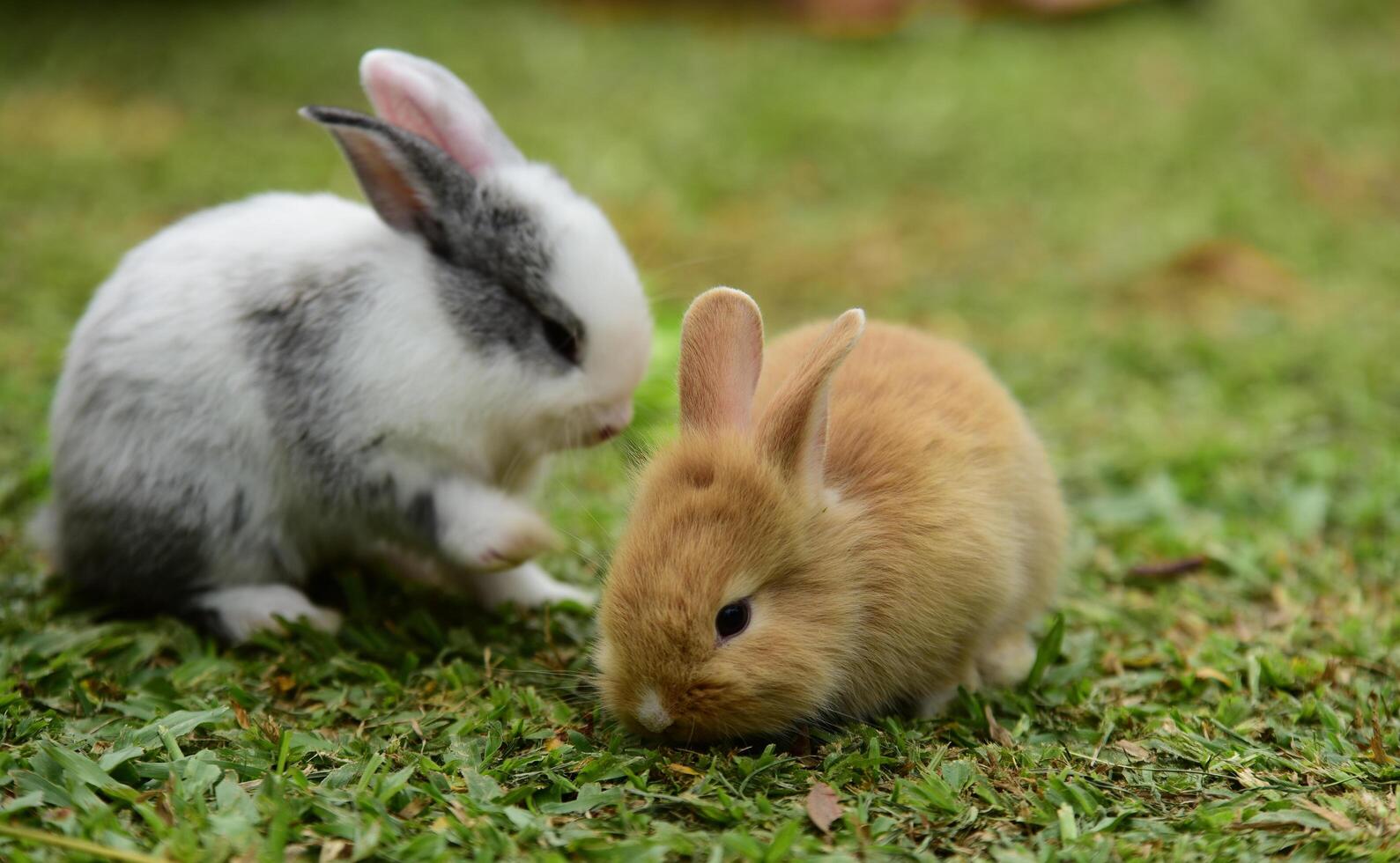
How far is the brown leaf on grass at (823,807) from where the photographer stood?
242cm

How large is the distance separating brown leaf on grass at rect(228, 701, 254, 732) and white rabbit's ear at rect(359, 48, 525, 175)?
1.53 metres

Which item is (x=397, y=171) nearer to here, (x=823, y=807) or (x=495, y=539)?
(x=495, y=539)

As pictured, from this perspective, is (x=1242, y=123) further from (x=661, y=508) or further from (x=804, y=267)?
(x=661, y=508)

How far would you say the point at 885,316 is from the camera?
6219 millimetres

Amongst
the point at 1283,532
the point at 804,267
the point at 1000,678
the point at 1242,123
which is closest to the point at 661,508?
the point at 1000,678

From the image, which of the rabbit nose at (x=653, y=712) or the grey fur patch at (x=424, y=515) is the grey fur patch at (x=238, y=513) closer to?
the grey fur patch at (x=424, y=515)

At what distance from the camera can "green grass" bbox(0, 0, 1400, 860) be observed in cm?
249

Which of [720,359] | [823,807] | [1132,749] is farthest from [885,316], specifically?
[823,807]

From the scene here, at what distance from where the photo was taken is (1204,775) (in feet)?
8.76

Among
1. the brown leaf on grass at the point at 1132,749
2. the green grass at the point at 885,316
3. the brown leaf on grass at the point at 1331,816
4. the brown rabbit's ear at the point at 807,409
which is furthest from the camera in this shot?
the brown leaf on grass at the point at 1132,749

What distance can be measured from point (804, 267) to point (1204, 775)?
4603 mm

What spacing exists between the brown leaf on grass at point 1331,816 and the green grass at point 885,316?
0.9 inches

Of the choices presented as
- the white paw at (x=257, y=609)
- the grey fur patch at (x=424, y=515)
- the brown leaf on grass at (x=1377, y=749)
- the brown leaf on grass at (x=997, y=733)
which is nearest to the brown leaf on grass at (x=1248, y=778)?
→ the brown leaf on grass at (x=1377, y=749)

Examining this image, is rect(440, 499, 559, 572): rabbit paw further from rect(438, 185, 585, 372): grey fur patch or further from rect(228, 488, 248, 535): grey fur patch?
rect(228, 488, 248, 535): grey fur patch
